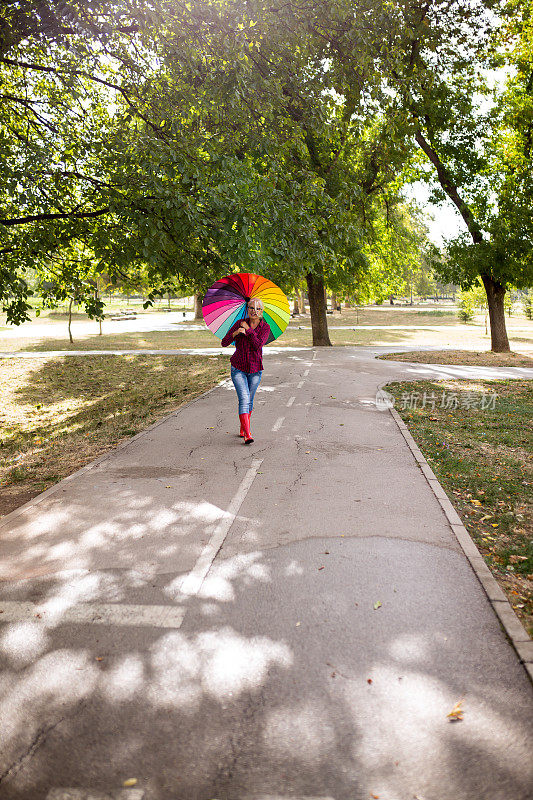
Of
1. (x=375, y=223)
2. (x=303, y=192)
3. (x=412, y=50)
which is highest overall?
(x=412, y=50)

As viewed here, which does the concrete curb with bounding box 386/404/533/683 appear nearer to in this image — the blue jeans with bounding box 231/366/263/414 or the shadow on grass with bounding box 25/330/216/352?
the blue jeans with bounding box 231/366/263/414

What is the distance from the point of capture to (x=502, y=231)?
19922mm

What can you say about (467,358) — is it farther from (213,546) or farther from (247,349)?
(213,546)

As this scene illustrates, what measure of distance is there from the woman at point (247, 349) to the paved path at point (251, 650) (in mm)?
2033

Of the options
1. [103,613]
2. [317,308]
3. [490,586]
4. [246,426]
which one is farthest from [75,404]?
[317,308]

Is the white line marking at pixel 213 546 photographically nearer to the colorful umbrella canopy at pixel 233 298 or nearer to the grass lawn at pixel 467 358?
the colorful umbrella canopy at pixel 233 298

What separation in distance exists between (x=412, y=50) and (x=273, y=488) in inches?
624

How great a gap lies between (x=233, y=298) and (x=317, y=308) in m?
17.9

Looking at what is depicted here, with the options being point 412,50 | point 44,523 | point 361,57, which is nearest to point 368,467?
point 44,523

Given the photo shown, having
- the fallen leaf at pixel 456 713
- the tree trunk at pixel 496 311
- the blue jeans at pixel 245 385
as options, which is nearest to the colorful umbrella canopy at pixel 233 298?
the blue jeans at pixel 245 385

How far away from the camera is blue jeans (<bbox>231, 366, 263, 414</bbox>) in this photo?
8344mm

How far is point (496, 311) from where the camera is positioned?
2220cm

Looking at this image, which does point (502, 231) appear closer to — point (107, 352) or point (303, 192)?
point (303, 192)

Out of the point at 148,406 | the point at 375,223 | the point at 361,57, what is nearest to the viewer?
the point at 361,57
